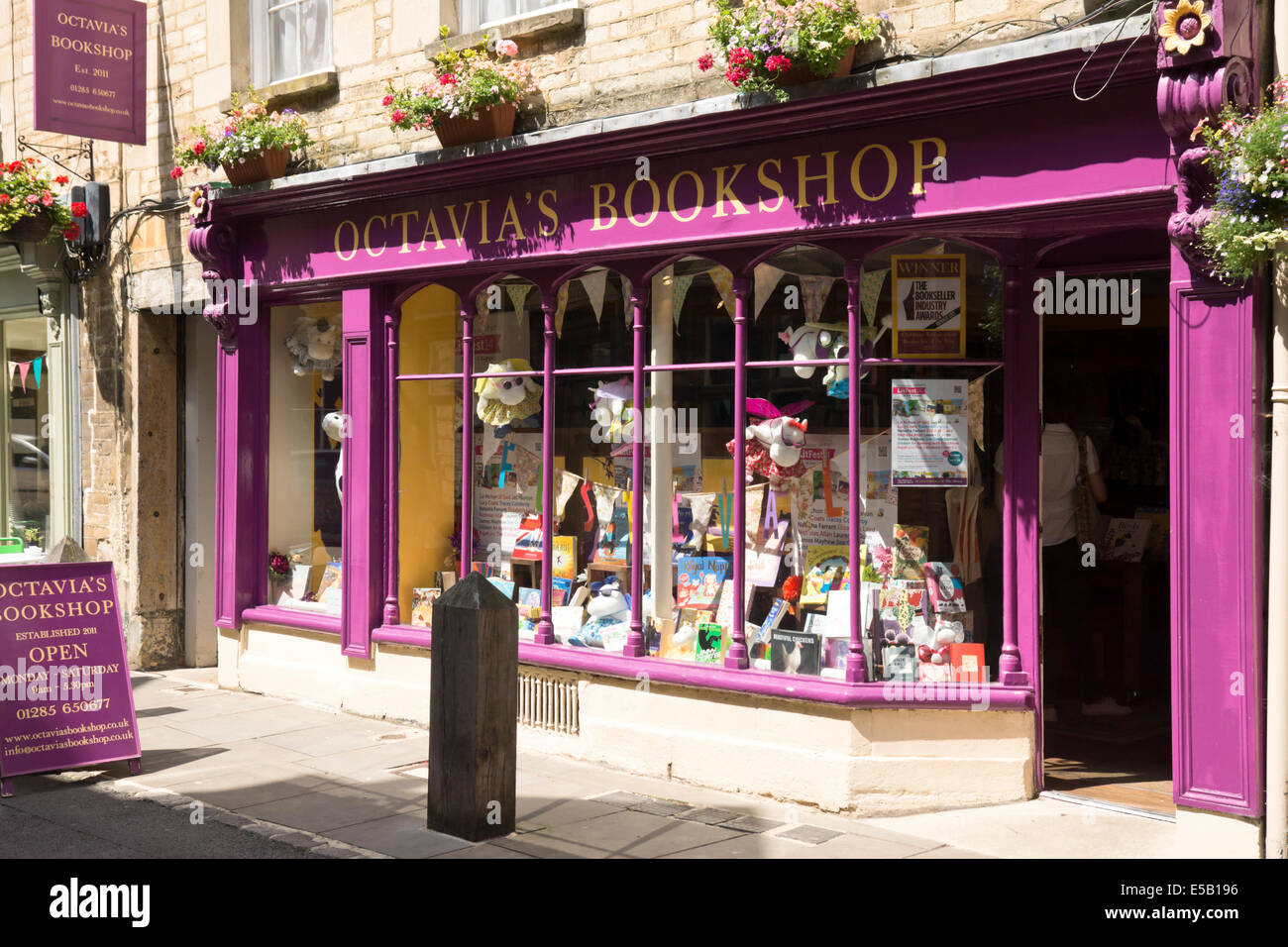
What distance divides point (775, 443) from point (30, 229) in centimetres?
727

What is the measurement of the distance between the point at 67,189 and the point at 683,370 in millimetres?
6869

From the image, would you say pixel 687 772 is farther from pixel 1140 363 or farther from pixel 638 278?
pixel 1140 363

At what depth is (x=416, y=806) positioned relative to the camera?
645 centimetres

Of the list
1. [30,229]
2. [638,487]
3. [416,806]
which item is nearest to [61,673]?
[416,806]

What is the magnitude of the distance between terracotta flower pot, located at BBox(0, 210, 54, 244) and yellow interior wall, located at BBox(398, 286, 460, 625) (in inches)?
159

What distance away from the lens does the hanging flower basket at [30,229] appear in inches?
420

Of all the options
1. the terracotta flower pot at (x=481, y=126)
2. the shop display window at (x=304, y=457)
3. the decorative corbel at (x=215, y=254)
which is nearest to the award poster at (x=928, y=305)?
the terracotta flower pot at (x=481, y=126)

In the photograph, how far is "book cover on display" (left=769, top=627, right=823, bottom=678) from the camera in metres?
6.87

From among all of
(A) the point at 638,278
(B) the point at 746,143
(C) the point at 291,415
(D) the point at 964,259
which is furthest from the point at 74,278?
(D) the point at 964,259

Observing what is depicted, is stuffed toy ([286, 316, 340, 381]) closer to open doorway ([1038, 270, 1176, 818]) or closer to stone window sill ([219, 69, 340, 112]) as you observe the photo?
stone window sill ([219, 69, 340, 112])

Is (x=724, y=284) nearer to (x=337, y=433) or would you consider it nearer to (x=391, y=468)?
(x=391, y=468)

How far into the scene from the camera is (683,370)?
7.50m

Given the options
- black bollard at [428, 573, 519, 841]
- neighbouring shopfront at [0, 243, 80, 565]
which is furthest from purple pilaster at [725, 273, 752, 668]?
neighbouring shopfront at [0, 243, 80, 565]

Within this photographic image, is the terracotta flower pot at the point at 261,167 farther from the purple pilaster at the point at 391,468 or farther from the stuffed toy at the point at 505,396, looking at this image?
the stuffed toy at the point at 505,396
